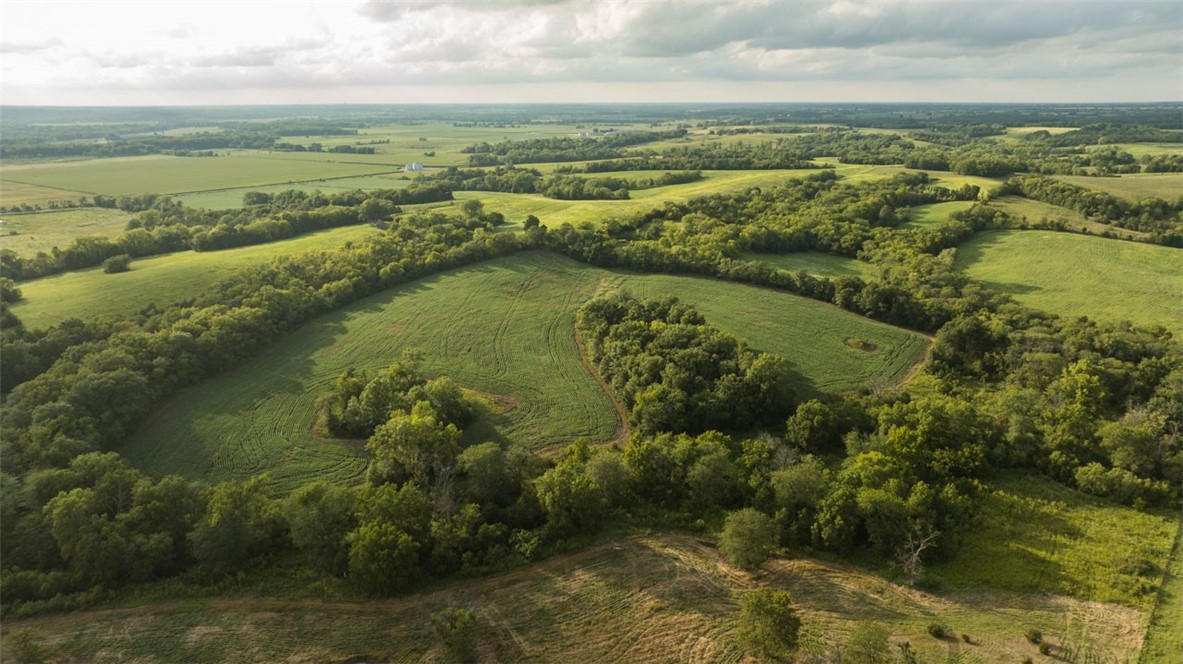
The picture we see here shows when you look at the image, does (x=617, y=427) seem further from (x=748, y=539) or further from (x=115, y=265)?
(x=115, y=265)

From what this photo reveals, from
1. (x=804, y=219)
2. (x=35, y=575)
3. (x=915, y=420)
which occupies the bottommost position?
(x=35, y=575)

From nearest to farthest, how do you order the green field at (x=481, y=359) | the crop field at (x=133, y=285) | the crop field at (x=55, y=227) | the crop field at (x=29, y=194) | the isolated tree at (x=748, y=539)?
the isolated tree at (x=748, y=539) → the green field at (x=481, y=359) → the crop field at (x=133, y=285) → the crop field at (x=55, y=227) → the crop field at (x=29, y=194)

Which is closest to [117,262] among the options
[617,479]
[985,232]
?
[617,479]

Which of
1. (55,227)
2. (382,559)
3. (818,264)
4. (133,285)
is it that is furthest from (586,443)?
(55,227)

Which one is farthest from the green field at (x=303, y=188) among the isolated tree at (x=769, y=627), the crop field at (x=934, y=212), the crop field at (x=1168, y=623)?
the crop field at (x=1168, y=623)

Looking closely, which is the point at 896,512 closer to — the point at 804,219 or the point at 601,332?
the point at 601,332

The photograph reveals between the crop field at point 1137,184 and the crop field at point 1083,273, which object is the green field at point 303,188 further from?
the crop field at point 1137,184

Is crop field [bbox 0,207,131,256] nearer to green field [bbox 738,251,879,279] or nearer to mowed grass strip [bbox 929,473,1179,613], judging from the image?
green field [bbox 738,251,879,279]

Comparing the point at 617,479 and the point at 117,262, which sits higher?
the point at 117,262
